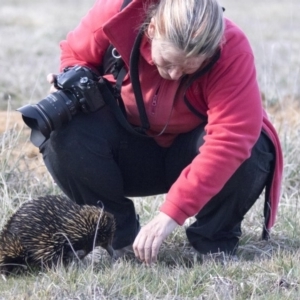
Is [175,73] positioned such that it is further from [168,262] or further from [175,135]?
[168,262]

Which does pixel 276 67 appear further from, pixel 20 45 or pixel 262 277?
pixel 262 277

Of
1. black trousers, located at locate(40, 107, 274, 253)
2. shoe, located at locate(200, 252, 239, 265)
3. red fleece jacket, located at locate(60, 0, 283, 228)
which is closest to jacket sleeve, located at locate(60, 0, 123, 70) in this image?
red fleece jacket, located at locate(60, 0, 283, 228)

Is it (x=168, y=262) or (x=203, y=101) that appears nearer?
(x=203, y=101)

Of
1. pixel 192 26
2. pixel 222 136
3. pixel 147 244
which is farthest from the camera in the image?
pixel 222 136

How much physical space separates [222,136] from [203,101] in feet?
0.96

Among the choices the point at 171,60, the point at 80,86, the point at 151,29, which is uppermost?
the point at 151,29

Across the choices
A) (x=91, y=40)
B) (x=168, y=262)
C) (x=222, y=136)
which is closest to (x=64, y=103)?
(x=91, y=40)

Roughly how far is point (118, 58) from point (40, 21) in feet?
36.9

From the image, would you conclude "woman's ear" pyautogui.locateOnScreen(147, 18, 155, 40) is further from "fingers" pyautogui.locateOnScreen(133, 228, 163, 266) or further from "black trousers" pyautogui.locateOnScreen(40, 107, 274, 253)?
"fingers" pyautogui.locateOnScreen(133, 228, 163, 266)

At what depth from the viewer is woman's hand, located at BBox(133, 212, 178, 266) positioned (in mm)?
3406

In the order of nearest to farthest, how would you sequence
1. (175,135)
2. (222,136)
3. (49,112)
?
(222,136)
(49,112)
(175,135)

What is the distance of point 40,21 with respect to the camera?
1473 cm

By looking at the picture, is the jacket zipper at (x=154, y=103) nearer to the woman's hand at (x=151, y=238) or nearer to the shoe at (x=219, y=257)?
the woman's hand at (x=151, y=238)

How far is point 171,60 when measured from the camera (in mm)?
3367
